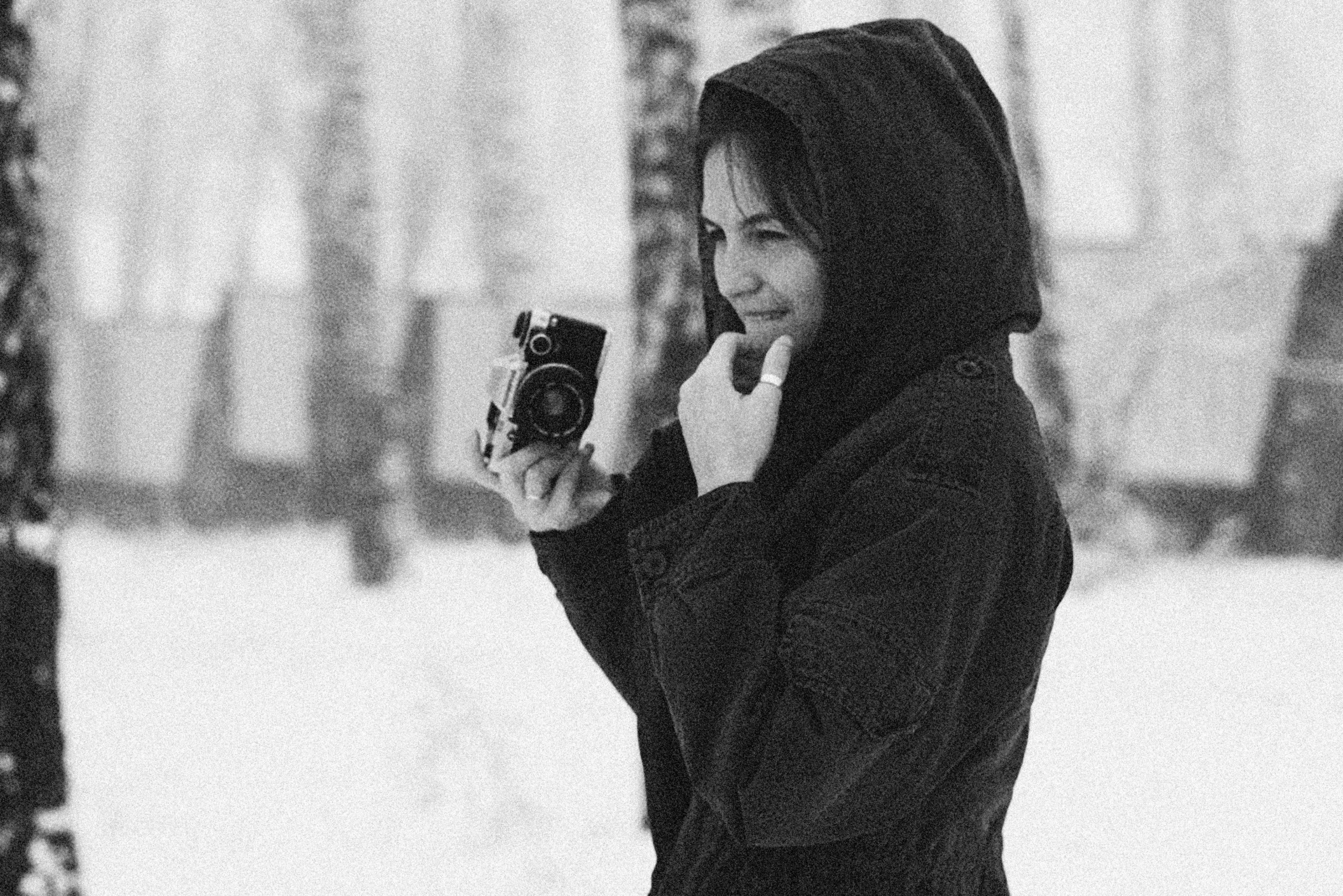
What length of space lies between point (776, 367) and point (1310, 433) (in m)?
9.87

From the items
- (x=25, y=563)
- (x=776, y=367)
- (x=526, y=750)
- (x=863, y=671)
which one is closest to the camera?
(x=863, y=671)

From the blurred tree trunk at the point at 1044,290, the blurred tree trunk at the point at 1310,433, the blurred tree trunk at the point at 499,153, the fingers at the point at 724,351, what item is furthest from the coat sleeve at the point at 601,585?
the blurred tree trunk at the point at 499,153

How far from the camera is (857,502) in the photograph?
48.1 inches

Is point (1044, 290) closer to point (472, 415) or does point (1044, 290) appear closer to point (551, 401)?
point (472, 415)

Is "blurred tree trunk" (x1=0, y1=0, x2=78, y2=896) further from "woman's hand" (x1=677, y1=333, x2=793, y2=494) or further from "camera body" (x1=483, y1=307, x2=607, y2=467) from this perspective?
"woman's hand" (x1=677, y1=333, x2=793, y2=494)

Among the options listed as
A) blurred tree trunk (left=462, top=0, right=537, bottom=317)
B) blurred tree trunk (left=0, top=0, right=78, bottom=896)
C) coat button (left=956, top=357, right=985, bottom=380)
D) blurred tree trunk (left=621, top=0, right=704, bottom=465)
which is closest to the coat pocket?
Answer: coat button (left=956, top=357, right=985, bottom=380)

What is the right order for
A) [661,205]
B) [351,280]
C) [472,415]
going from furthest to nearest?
1. [472,415]
2. [351,280]
3. [661,205]

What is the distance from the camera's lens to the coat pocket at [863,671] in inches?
45.1

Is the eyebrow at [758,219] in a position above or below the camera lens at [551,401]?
above

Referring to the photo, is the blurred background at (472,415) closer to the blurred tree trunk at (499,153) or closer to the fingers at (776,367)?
the blurred tree trunk at (499,153)

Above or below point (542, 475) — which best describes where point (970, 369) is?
above

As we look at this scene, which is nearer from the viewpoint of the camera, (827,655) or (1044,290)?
(827,655)

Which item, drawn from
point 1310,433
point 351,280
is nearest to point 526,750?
point 351,280

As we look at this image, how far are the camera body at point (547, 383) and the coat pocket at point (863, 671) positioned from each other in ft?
1.60
